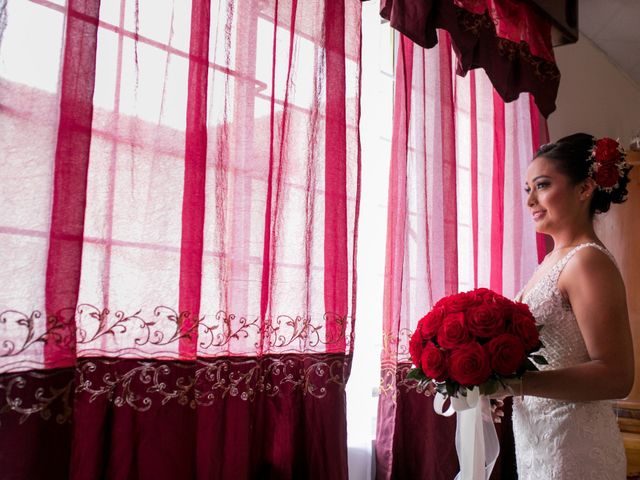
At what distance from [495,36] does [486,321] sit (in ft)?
5.69

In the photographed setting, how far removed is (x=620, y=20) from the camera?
11.8 feet

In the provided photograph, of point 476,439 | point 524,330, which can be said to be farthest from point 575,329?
point 476,439

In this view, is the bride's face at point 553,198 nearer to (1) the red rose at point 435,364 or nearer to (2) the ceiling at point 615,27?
Result: (1) the red rose at point 435,364

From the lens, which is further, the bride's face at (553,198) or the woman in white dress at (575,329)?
the bride's face at (553,198)

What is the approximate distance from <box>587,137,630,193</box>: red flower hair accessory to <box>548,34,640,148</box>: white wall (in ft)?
5.83

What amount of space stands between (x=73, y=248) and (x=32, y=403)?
13.2 inches

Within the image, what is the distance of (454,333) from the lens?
1447 millimetres

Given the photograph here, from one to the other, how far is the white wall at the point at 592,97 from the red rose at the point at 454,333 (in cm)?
242

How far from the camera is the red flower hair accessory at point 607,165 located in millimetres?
1783

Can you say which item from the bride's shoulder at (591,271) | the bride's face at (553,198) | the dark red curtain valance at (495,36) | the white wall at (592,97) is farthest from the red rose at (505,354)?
the white wall at (592,97)

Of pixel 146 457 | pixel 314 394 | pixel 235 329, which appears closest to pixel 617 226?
pixel 314 394

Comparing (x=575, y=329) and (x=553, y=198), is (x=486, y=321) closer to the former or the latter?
(x=575, y=329)

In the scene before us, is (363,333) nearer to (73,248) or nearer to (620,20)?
(73,248)

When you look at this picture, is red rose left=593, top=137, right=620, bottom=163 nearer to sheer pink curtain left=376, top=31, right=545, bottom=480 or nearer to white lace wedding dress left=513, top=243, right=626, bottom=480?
white lace wedding dress left=513, top=243, right=626, bottom=480
